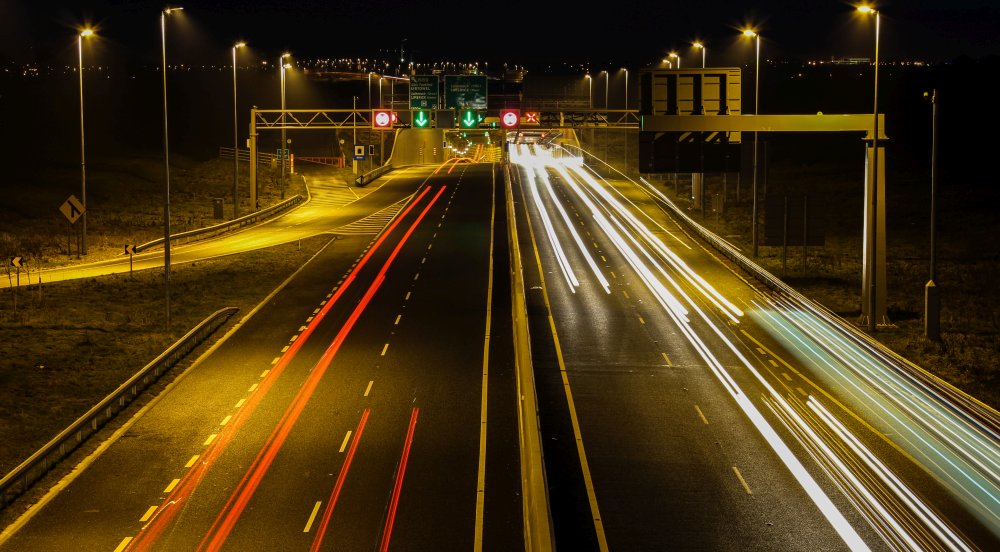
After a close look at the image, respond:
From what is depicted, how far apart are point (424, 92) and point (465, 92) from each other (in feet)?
8.27

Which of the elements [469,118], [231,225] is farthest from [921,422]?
Result: [231,225]

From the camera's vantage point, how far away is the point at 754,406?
27.9m

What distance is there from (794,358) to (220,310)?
1966 centimetres

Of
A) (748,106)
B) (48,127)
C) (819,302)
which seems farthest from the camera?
(748,106)

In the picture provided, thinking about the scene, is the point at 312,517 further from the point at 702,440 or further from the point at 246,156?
the point at 246,156

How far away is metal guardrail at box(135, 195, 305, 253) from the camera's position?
2394 inches

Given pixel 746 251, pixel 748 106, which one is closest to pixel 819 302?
pixel 746 251

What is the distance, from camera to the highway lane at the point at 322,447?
19.6m

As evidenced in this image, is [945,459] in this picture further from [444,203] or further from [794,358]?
[444,203]

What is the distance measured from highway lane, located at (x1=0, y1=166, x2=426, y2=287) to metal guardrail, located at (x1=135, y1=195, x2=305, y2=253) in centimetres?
61

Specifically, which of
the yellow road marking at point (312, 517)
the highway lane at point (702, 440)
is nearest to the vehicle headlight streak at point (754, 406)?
the highway lane at point (702, 440)

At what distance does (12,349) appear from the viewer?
34375 mm

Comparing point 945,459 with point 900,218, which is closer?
point 945,459

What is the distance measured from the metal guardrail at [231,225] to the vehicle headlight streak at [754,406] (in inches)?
999
